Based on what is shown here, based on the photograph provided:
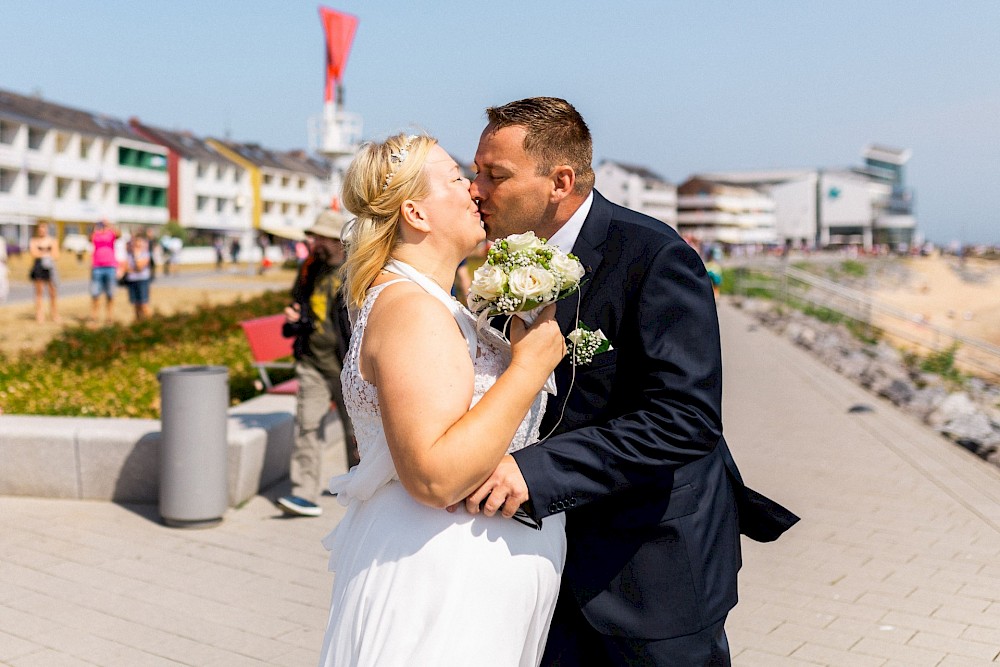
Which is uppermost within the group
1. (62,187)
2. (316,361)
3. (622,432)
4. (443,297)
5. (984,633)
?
(443,297)

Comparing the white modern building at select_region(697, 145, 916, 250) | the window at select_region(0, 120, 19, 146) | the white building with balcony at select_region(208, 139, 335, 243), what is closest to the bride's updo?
the window at select_region(0, 120, 19, 146)

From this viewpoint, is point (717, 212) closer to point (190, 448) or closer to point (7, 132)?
point (7, 132)

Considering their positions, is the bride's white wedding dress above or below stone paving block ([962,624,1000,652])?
above

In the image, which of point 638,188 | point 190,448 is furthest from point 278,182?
point 190,448

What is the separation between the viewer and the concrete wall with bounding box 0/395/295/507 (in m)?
6.97

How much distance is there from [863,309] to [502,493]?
64.6 ft

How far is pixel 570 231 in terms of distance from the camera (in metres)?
2.64

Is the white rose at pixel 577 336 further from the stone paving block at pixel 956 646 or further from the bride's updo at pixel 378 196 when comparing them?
the stone paving block at pixel 956 646

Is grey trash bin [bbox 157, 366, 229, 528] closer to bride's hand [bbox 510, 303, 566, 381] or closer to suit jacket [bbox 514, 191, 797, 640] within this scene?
suit jacket [bbox 514, 191, 797, 640]

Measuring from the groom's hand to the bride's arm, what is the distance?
0.20 ft

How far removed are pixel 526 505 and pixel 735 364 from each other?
47.6ft

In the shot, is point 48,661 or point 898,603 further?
point 898,603

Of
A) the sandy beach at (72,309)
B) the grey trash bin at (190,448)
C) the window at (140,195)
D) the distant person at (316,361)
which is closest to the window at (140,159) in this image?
the window at (140,195)

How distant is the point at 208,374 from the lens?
6477 mm
